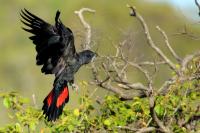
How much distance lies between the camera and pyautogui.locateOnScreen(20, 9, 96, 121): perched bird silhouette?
8.79m

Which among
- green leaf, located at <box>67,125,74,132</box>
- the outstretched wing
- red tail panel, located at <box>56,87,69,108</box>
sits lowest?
green leaf, located at <box>67,125,74,132</box>

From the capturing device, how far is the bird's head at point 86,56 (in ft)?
27.5

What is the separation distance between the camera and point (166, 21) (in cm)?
3359

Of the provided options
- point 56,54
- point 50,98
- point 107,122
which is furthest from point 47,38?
point 107,122

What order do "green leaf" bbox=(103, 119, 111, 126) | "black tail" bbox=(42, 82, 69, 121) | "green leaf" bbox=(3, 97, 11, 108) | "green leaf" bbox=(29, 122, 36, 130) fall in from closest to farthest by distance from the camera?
"green leaf" bbox=(103, 119, 111, 126) → "green leaf" bbox=(29, 122, 36, 130) → "green leaf" bbox=(3, 97, 11, 108) → "black tail" bbox=(42, 82, 69, 121)

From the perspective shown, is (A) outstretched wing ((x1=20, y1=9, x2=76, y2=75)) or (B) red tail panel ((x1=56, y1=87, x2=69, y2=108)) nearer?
(B) red tail panel ((x1=56, y1=87, x2=69, y2=108))

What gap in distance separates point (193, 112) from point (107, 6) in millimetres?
28841

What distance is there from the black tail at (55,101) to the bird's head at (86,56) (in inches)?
18.8

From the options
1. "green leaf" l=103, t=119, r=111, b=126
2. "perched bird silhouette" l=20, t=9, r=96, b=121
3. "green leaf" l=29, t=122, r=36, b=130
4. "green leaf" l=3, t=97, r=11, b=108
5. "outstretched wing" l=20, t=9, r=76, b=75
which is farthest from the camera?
"outstretched wing" l=20, t=9, r=76, b=75

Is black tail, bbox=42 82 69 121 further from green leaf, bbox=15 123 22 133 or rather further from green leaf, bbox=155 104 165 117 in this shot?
green leaf, bbox=155 104 165 117

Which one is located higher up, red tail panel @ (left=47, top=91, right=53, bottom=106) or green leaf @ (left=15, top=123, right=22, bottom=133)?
red tail panel @ (left=47, top=91, right=53, bottom=106)

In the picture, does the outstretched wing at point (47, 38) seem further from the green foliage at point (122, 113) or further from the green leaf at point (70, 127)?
the green leaf at point (70, 127)

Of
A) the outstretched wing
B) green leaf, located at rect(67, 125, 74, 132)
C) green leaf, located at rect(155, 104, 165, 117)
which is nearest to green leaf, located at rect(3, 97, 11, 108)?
green leaf, located at rect(67, 125, 74, 132)

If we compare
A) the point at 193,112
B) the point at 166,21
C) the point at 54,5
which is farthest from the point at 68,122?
the point at 54,5
